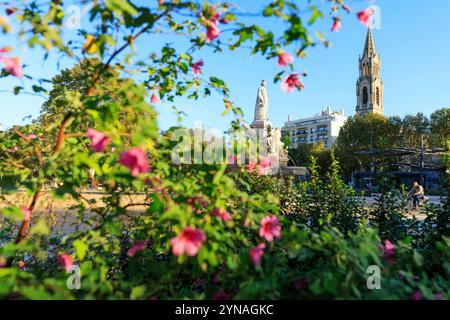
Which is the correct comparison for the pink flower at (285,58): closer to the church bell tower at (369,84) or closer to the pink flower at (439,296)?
the pink flower at (439,296)

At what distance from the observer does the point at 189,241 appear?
132 cm

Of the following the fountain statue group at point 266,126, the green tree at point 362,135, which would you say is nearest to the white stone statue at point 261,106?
the fountain statue group at point 266,126

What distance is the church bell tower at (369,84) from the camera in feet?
267

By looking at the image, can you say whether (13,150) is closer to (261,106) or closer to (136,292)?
(136,292)

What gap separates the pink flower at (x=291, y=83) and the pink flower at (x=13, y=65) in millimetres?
1544

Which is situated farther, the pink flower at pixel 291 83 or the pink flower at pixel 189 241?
the pink flower at pixel 291 83

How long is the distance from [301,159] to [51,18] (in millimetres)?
55285

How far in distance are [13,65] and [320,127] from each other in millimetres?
99879

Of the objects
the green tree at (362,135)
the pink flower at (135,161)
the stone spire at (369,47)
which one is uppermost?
the stone spire at (369,47)

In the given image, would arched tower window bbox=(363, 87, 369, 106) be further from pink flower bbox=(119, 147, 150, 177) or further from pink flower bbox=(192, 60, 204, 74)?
pink flower bbox=(119, 147, 150, 177)

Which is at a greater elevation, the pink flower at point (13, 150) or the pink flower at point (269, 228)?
the pink flower at point (13, 150)

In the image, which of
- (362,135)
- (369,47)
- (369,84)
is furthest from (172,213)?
(369,47)
